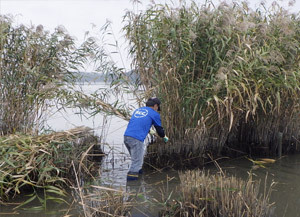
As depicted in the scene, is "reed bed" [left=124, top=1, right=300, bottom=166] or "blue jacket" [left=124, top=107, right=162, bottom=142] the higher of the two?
"reed bed" [left=124, top=1, right=300, bottom=166]

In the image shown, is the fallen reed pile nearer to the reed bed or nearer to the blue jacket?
the blue jacket

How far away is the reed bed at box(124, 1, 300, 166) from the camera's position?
5.70 metres

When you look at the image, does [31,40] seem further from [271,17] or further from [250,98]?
[271,17]

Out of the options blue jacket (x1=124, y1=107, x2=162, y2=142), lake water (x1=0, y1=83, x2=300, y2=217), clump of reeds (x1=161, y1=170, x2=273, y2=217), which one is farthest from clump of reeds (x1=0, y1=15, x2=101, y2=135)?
clump of reeds (x1=161, y1=170, x2=273, y2=217)

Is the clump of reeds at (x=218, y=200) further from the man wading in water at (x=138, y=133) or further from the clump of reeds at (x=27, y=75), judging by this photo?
the clump of reeds at (x=27, y=75)

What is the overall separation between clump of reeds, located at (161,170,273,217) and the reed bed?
1.93 m

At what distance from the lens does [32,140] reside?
5070 millimetres

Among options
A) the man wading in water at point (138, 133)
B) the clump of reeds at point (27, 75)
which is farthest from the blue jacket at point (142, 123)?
the clump of reeds at point (27, 75)

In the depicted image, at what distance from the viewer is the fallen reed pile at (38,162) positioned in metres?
4.52

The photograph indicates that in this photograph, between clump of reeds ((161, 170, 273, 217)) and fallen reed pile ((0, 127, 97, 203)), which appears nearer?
clump of reeds ((161, 170, 273, 217))

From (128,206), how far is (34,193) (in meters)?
1.54

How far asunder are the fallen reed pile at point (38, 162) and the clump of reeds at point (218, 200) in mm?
1546

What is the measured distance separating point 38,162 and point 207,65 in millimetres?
2963

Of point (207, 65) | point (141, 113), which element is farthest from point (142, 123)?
point (207, 65)
